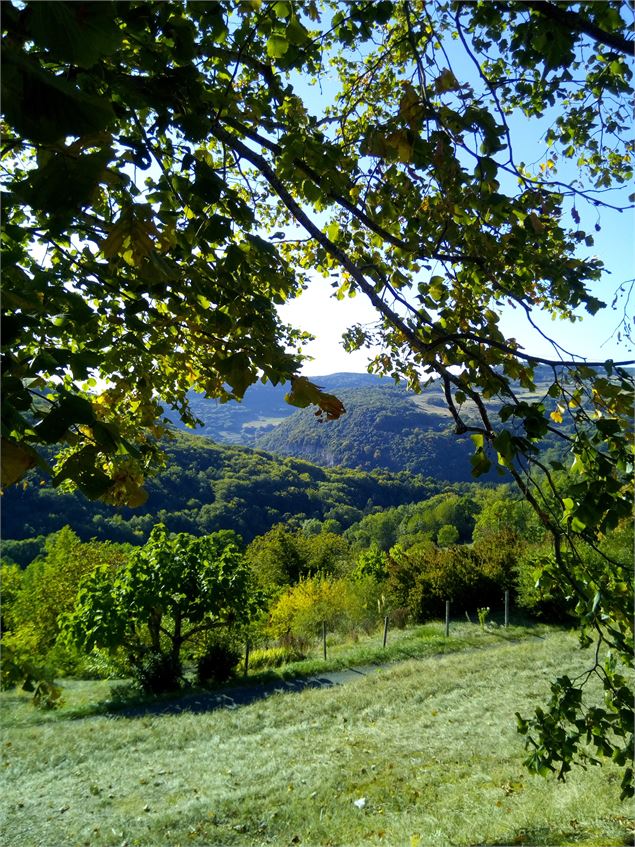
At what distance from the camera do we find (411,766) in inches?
241

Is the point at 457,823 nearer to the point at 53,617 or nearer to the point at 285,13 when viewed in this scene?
the point at 285,13

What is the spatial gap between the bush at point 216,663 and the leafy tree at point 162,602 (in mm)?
468

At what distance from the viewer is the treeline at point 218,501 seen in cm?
4372

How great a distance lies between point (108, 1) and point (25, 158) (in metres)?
4.01

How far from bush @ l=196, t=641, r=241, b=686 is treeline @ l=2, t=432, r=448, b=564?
509 inches

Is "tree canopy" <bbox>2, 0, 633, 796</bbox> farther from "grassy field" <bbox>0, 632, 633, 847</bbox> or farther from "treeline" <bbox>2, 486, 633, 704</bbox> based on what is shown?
"grassy field" <bbox>0, 632, 633, 847</bbox>

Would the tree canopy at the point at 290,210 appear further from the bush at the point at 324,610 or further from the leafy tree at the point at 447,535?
the leafy tree at the point at 447,535

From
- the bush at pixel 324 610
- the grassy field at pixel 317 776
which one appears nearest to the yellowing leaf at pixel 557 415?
the grassy field at pixel 317 776

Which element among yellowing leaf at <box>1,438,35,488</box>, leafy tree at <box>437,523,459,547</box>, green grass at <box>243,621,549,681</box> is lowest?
leafy tree at <box>437,523,459,547</box>

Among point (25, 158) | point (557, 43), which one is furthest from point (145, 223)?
point (25, 158)

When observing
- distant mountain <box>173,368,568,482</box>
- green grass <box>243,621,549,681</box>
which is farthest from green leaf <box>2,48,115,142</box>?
distant mountain <box>173,368,568,482</box>

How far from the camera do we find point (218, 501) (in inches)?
2468

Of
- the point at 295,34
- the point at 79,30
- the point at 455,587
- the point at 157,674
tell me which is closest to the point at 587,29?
the point at 295,34

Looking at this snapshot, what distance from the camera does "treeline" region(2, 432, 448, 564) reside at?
1721 inches
